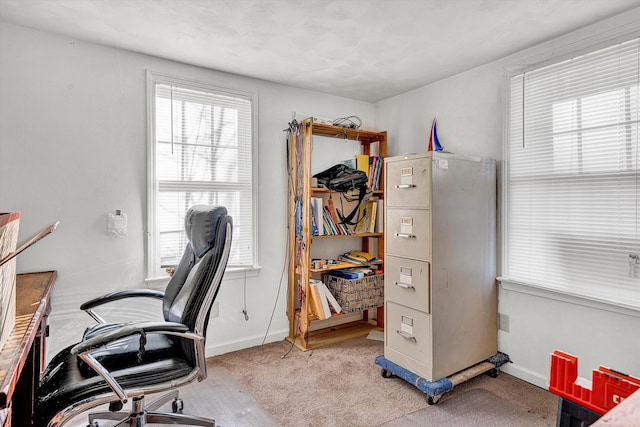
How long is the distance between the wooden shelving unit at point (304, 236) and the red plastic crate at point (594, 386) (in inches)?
72.1

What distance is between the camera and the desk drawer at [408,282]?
2178 mm

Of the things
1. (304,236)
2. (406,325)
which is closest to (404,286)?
(406,325)

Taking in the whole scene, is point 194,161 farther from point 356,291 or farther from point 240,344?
point 356,291

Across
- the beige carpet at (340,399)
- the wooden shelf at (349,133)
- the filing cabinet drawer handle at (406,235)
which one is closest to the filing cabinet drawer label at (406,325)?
the beige carpet at (340,399)

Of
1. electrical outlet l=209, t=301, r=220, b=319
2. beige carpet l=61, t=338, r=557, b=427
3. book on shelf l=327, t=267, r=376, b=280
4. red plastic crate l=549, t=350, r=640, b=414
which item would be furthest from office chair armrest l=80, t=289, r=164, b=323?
red plastic crate l=549, t=350, r=640, b=414

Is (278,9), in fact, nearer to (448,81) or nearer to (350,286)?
(448,81)

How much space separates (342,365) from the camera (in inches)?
101

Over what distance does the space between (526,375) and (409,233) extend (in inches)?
49.7

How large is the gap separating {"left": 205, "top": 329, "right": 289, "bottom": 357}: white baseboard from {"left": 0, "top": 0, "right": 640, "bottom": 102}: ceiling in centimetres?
219

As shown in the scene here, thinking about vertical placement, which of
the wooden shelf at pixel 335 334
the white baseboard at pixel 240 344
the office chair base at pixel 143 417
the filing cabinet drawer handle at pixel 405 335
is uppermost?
the filing cabinet drawer handle at pixel 405 335

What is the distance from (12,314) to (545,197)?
2.80 meters

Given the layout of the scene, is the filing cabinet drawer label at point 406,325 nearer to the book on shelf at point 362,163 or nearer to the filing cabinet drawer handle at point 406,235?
the filing cabinet drawer handle at point 406,235

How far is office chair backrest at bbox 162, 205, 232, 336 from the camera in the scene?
1.55m

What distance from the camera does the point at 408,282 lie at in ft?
7.51
